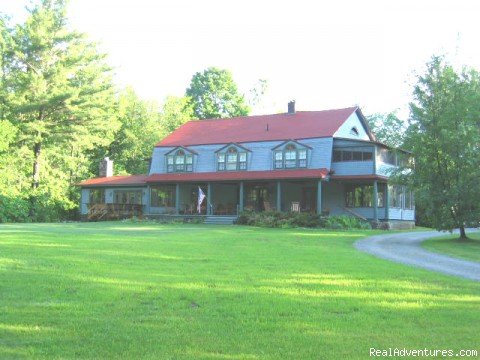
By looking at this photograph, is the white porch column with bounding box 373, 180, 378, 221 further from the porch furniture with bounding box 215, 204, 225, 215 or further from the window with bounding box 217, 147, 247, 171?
the porch furniture with bounding box 215, 204, 225, 215

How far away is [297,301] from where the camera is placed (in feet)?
23.8

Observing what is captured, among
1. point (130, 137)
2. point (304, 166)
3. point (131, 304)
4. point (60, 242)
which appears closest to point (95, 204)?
point (130, 137)

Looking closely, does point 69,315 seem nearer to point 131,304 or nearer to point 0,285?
point 131,304

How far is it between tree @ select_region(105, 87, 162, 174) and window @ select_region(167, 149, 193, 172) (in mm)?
12861

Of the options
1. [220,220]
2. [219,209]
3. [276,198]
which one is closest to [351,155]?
[276,198]

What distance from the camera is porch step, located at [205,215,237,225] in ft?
114

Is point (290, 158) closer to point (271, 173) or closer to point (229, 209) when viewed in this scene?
point (271, 173)

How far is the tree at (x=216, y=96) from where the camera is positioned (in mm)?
70625

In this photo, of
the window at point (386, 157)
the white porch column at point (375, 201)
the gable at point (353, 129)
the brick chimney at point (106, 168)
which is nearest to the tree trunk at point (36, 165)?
the brick chimney at point (106, 168)

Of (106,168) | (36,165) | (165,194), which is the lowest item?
(165,194)

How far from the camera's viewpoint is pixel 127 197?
43781mm

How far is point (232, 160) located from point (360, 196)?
9544mm

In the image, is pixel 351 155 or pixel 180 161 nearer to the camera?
pixel 351 155

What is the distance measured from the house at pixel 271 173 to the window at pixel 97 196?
86 millimetres
